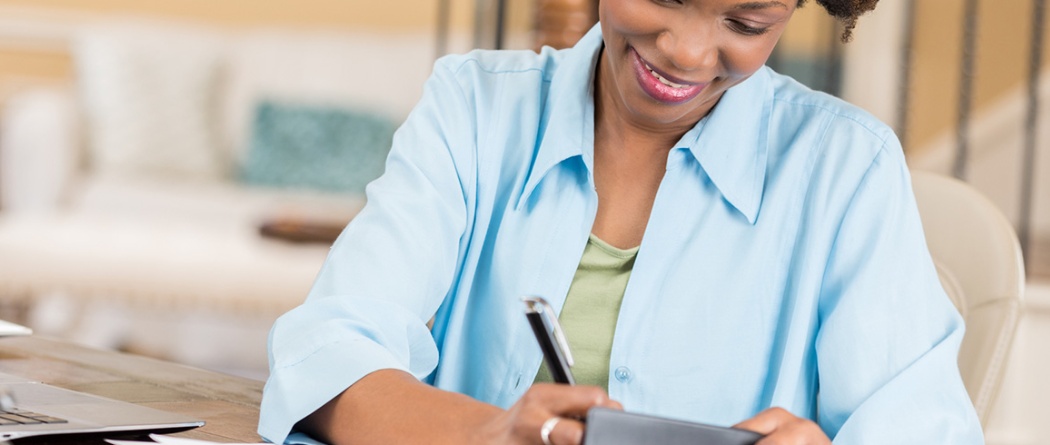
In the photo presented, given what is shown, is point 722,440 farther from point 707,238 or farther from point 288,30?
point 288,30

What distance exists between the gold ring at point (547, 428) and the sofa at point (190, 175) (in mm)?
2480

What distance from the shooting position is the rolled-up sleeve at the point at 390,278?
0.91 metres

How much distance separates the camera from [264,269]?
3260 millimetres

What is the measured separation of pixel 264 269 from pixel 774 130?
231 centimetres

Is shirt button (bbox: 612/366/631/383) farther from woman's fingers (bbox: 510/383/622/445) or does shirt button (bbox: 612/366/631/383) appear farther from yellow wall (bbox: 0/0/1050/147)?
yellow wall (bbox: 0/0/1050/147)

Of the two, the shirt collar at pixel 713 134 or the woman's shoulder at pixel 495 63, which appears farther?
the woman's shoulder at pixel 495 63

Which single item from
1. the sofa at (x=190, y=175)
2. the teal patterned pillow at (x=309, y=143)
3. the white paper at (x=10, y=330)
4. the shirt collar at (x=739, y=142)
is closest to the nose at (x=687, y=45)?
the shirt collar at (x=739, y=142)

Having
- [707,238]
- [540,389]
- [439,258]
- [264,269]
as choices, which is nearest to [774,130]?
[707,238]

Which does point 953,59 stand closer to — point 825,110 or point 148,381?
point 825,110

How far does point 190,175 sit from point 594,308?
10.8 feet

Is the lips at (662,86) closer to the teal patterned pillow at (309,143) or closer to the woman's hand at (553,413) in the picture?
the woman's hand at (553,413)

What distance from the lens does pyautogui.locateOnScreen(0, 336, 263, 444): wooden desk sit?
952mm

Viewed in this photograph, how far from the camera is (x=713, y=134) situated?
1126mm

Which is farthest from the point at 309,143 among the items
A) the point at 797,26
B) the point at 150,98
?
the point at 797,26
